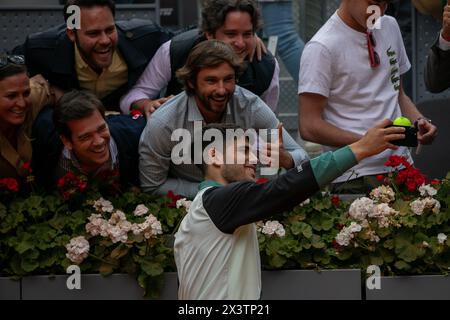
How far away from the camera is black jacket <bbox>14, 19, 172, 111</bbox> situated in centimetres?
697

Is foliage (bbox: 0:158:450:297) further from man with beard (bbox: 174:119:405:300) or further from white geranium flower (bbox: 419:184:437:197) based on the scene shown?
man with beard (bbox: 174:119:405:300)

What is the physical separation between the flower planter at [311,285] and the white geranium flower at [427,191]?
59 centimetres

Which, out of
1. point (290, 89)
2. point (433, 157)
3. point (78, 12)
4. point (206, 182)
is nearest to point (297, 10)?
point (290, 89)

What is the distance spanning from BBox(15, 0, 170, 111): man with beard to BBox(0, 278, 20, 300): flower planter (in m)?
1.24

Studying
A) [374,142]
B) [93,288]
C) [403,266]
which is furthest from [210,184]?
[403,266]

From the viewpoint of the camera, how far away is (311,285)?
243 inches

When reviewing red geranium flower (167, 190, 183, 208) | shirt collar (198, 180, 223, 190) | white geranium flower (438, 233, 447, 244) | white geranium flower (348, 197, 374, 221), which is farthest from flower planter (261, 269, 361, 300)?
shirt collar (198, 180, 223, 190)

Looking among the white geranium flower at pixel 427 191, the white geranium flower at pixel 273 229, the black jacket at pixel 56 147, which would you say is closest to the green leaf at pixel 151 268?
the white geranium flower at pixel 273 229

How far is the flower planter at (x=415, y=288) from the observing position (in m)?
6.16

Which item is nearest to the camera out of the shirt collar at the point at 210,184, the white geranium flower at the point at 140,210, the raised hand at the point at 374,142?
the raised hand at the point at 374,142

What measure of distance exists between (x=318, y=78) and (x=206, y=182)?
1.64 m

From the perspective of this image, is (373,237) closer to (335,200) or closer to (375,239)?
(375,239)

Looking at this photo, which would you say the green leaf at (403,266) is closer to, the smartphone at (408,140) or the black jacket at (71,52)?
the smartphone at (408,140)
